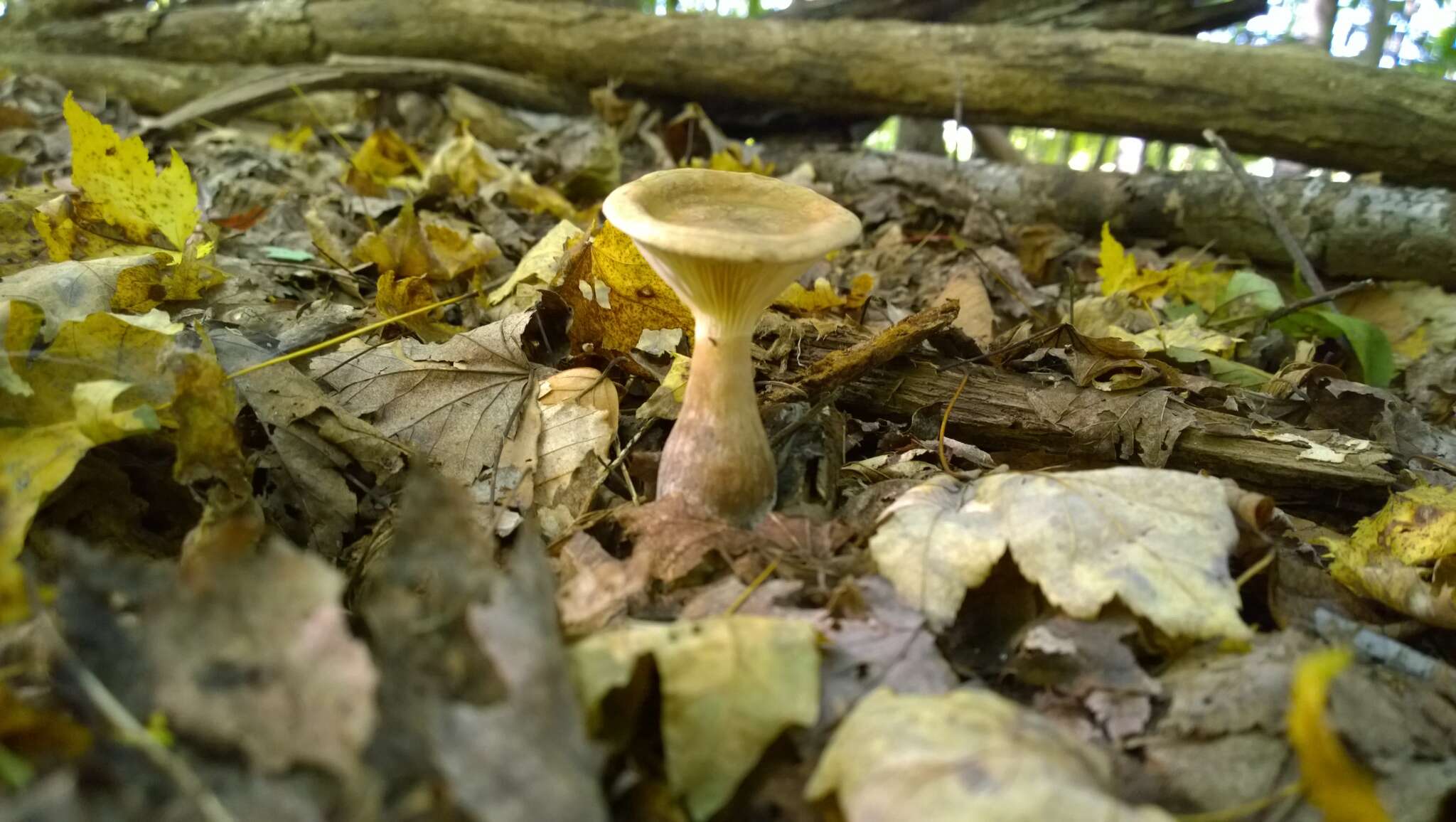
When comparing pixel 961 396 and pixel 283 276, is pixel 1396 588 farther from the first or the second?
pixel 283 276

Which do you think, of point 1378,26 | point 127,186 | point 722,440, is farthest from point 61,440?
point 1378,26

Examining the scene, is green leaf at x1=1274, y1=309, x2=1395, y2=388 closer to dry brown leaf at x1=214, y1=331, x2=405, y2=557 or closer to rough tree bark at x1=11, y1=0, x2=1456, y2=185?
A: rough tree bark at x1=11, y1=0, x2=1456, y2=185

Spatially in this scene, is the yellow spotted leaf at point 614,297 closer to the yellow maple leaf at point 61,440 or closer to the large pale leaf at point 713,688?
the yellow maple leaf at point 61,440

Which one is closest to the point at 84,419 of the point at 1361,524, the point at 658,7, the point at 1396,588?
the point at 1396,588

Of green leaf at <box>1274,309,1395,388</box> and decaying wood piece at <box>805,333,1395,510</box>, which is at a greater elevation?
decaying wood piece at <box>805,333,1395,510</box>

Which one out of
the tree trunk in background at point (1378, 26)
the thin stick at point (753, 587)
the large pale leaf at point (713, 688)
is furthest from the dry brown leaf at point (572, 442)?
the tree trunk in background at point (1378, 26)

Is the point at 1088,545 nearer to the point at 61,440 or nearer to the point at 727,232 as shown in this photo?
the point at 727,232

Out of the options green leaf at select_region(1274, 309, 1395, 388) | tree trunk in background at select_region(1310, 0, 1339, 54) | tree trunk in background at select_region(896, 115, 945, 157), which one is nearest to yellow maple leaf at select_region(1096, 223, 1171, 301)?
green leaf at select_region(1274, 309, 1395, 388)
